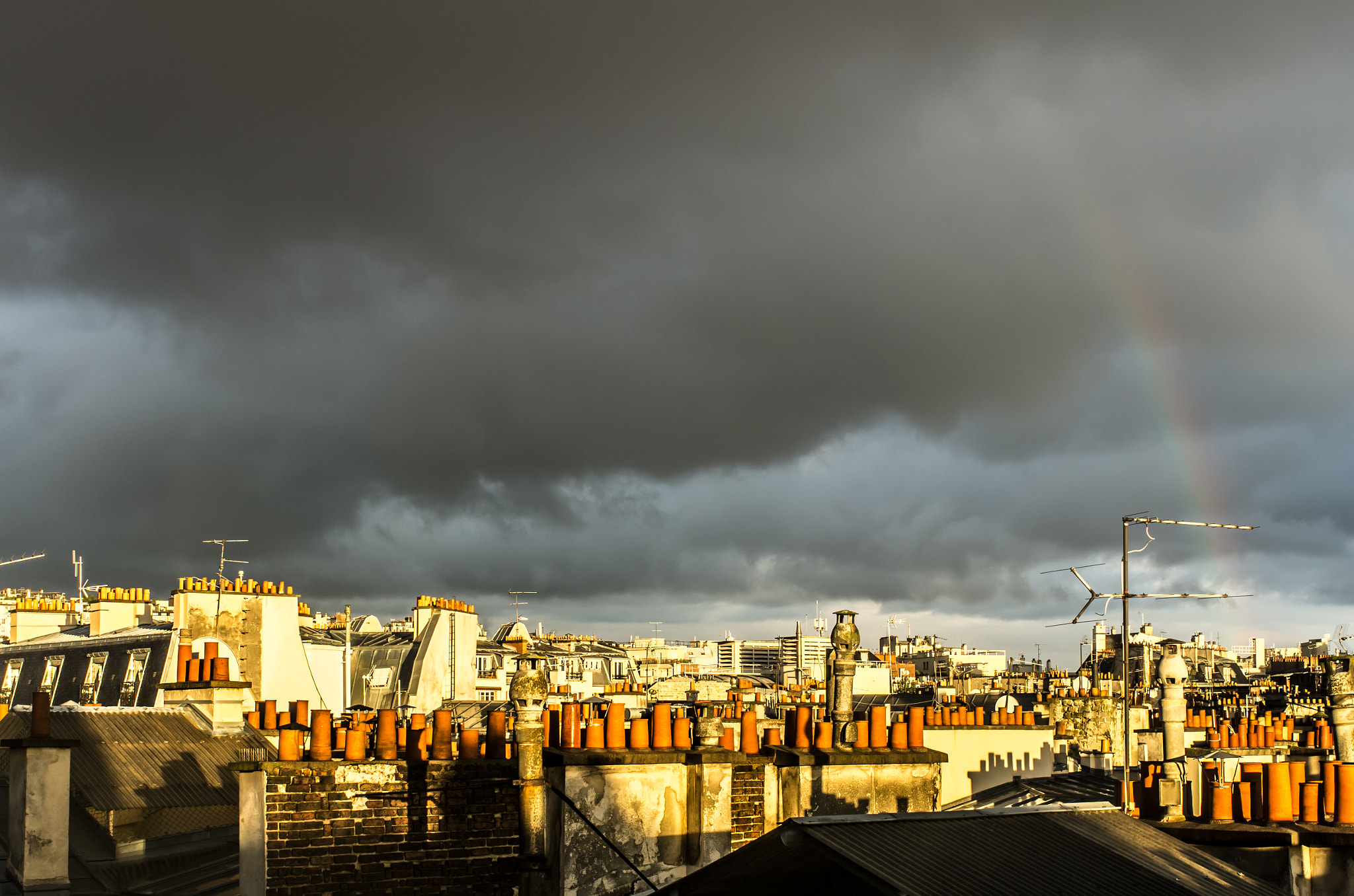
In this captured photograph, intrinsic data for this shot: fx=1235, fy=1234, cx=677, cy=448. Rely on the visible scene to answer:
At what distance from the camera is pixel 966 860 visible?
14.1 m

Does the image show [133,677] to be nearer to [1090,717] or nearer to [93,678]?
[93,678]

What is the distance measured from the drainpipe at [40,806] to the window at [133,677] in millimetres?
28664

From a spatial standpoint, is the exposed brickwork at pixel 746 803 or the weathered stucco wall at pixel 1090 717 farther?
the weathered stucco wall at pixel 1090 717

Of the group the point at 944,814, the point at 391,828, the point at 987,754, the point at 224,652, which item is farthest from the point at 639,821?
the point at 224,652

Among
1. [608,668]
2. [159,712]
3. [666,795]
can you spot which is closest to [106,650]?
[159,712]

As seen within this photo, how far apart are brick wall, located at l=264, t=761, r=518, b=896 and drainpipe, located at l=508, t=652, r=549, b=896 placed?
153cm

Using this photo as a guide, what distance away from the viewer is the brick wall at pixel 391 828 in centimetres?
1742

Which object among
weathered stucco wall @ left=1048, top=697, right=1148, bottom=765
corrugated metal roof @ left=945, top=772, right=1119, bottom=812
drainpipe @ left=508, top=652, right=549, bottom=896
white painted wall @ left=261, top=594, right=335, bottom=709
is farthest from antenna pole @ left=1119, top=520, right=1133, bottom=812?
white painted wall @ left=261, top=594, right=335, bottom=709

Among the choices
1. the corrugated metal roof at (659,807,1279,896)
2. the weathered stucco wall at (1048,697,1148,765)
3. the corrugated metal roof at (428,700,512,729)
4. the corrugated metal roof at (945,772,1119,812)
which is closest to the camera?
the corrugated metal roof at (659,807,1279,896)

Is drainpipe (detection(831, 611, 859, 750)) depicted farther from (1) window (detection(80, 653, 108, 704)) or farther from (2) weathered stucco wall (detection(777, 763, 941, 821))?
(1) window (detection(80, 653, 108, 704))

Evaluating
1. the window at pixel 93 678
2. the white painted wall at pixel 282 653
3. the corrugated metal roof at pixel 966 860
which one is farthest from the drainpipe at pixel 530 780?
the window at pixel 93 678

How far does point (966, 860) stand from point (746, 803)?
5.89 metres

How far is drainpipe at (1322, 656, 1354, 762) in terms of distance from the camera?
24.4m

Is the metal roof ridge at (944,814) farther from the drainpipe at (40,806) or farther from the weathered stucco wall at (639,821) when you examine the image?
the drainpipe at (40,806)
